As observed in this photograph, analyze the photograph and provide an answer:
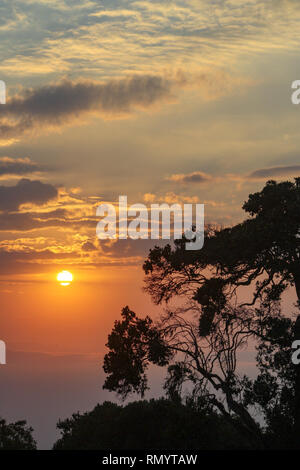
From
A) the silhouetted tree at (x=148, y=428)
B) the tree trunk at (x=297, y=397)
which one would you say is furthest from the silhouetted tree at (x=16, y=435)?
the tree trunk at (x=297, y=397)

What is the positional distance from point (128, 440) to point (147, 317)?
8149 mm

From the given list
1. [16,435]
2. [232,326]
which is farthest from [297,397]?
[16,435]

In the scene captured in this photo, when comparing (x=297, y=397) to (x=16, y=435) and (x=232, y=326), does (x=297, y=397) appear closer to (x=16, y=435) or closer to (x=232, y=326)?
(x=232, y=326)

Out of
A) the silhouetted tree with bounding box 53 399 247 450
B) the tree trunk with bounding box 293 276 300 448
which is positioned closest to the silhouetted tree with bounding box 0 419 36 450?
the silhouetted tree with bounding box 53 399 247 450

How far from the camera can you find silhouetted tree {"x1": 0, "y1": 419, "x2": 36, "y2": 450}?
152 ft

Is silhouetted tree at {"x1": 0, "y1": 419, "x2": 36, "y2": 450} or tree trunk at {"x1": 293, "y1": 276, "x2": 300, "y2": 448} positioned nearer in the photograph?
tree trunk at {"x1": 293, "y1": 276, "x2": 300, "y2": 448}

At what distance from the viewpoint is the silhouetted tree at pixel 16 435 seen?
152ft

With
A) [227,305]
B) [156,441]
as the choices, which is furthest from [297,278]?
[156,441]

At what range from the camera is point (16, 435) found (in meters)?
49.5

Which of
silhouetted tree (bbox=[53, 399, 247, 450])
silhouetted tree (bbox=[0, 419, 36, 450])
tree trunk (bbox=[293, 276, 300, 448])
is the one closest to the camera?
tree trunk (bbox=[293, 276, 300, 448])

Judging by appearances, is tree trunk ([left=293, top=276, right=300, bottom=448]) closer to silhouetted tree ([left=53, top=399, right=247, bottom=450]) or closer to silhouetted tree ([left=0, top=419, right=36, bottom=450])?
silhouetted tree ([left=53, top=399, right=247, bottom=450])

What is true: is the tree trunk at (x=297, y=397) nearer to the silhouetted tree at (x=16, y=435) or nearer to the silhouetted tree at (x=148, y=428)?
the silhouetted tree at (x=148, y=428)

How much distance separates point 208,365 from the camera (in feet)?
125
